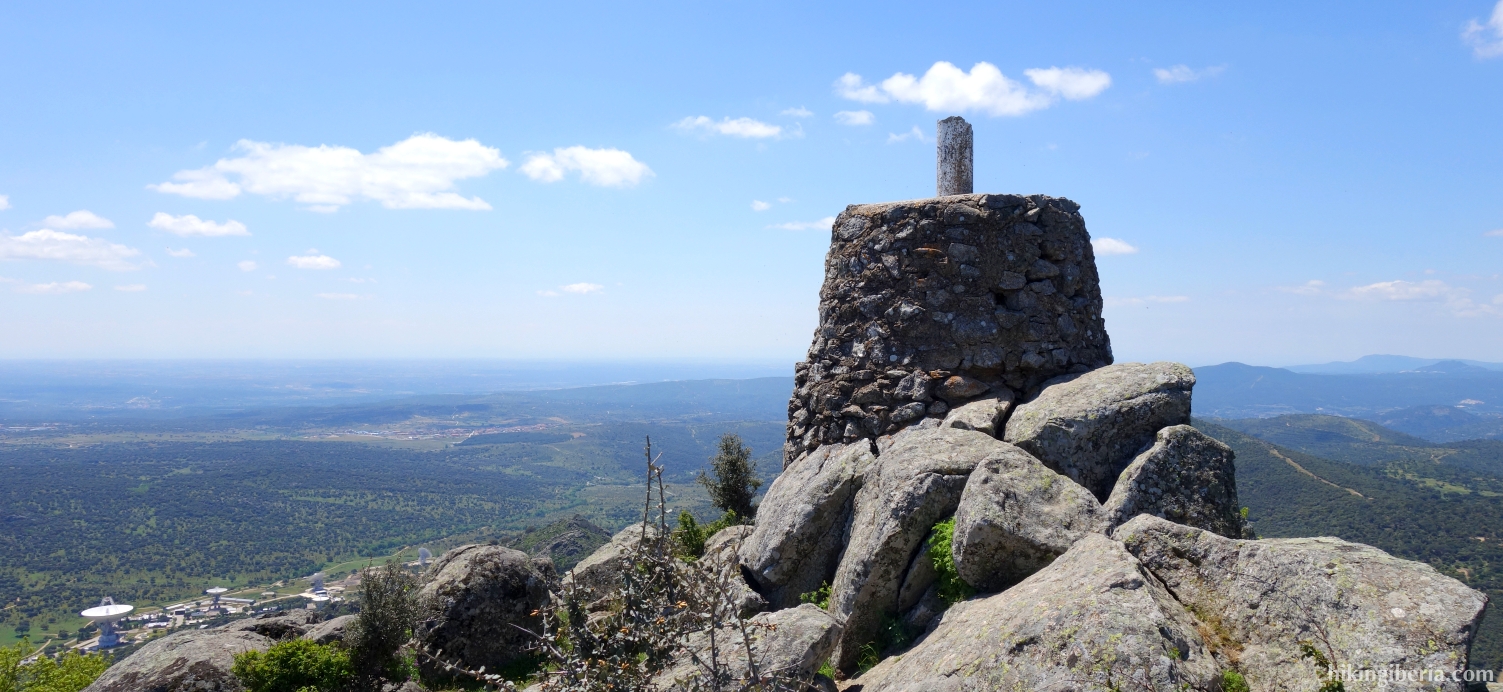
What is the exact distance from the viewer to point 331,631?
492 inches

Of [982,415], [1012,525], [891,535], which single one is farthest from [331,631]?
[982,415]

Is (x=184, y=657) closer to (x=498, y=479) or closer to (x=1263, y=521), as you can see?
(x=1263, y=521)

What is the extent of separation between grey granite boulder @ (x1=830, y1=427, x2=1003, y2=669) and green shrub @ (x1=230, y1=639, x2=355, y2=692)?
776cm

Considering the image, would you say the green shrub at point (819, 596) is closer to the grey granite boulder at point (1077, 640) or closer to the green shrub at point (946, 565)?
the green shrub at point (946, 565)

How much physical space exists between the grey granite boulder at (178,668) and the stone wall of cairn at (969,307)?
11.0 metres

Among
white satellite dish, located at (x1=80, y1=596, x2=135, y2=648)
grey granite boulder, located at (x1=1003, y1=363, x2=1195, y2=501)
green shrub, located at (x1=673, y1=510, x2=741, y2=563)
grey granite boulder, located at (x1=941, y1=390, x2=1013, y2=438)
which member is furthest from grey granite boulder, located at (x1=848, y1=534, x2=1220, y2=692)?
Result: white satellite dish, located at (x1=80, y1=596, x2=135, y2=648)

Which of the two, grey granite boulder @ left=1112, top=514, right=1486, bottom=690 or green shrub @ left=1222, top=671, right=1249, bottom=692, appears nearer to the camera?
grey granite boulder @ left=1112, top=514, right=1486, bottom=690

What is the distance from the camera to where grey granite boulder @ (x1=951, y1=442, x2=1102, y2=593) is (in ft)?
29.6

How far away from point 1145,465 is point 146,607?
11017 centimetres

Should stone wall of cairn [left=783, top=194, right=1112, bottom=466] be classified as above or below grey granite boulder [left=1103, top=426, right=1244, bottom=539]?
above

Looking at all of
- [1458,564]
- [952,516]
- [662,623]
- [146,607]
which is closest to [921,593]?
[952,516]

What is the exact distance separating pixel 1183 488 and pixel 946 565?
137 inches

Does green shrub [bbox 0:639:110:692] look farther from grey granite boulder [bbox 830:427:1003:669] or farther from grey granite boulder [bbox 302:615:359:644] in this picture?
grey granite boulder [bbox 830:427:1003:669]

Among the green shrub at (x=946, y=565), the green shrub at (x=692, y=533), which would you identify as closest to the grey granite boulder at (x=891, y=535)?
the green shrub at (x=946, y=565)
